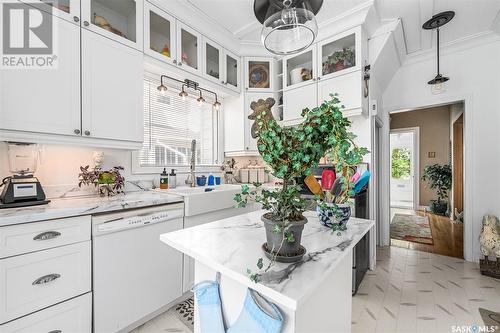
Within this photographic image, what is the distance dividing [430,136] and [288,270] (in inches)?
289

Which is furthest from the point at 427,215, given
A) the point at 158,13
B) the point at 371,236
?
the point at 158,13

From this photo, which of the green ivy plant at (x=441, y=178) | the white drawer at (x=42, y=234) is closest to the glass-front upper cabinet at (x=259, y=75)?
the white drawer at (x=42, y=234)

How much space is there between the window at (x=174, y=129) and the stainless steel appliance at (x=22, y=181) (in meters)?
0.86

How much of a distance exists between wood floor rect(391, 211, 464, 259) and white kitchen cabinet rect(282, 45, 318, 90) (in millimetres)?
2893

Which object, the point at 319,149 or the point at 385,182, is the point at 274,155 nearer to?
the point at 319,149

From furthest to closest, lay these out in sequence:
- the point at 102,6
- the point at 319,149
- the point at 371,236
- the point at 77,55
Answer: the point at 371,236
the point at 102,6
the point at 77,55
the point at 319,149

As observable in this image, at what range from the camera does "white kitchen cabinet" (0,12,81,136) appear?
1.34 m

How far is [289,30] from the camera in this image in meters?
1.21

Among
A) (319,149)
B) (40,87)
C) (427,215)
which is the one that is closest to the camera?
(319,149)

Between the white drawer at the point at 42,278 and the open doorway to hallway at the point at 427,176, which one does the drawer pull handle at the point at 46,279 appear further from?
the open doorway to hallway at the point at 427,176

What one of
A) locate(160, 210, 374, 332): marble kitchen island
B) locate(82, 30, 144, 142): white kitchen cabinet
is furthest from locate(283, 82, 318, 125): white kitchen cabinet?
locate(160, 210, 374, 332): marble kitchen island

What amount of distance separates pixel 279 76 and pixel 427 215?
16.7ft

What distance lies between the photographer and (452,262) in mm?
2832

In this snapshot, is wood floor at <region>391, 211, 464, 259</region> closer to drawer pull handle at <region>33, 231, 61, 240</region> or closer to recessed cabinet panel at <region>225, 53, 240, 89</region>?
recessed cabinet panel at <region>225, 53, 240, 89</region>
